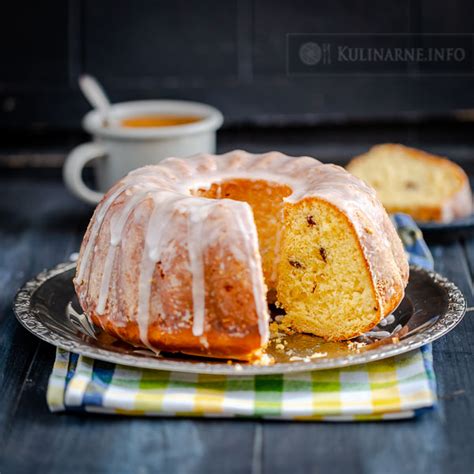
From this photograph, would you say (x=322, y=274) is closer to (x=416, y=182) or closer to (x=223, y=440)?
(x=223, y=440)

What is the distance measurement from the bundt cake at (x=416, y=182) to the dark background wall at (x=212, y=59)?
0.43m

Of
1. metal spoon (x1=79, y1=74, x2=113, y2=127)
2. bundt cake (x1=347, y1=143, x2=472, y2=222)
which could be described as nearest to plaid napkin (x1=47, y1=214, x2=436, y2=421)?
bundt cake (x1=347, y1=143, x2=472, y2=222)

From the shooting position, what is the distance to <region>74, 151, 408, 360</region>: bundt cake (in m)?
1.48

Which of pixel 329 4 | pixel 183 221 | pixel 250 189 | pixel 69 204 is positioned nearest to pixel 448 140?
pixel 329 4

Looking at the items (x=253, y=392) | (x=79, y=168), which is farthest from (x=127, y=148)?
(x=253, y=392)

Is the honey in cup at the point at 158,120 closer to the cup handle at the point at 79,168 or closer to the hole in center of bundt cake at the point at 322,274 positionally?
the cup handle at the point at 79,168

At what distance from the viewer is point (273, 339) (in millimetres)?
1619

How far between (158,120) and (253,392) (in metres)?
1.36

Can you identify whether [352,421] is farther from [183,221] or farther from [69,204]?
[69,204]

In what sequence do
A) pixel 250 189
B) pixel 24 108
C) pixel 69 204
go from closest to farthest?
pixel 250 189 → pixel 69 204 → pixel 24 108

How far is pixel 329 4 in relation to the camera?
286 cm

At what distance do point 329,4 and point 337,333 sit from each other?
4.96ft

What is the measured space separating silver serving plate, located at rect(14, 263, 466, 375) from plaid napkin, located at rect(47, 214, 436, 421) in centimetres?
3

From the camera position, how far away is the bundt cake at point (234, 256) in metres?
1.48
